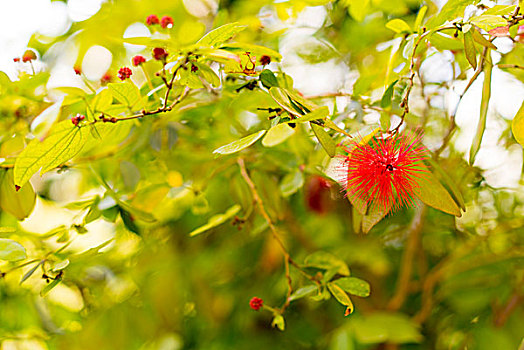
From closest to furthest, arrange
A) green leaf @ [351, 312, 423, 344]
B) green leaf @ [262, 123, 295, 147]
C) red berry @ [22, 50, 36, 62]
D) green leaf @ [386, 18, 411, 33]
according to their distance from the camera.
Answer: green leaf @ [262, 123, 295, 147], green leaf @ [386, 18, 411, 33], red berry @ [22, 50, 36, 62], green leaf @ [351, 312, 423, 344]

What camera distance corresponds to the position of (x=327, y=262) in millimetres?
511

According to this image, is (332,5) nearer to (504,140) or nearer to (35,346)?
(504,140)

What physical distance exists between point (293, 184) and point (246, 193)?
0.29ft

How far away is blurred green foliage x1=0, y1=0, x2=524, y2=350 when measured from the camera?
1.26ft

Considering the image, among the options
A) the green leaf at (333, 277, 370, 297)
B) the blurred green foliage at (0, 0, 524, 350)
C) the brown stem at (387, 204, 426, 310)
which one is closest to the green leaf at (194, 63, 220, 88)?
the blurred green foliage at (0, 0, 524, 350)

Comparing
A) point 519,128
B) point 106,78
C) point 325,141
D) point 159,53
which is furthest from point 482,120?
point 106,78

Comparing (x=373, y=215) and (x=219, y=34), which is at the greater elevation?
(x=219, y=34)

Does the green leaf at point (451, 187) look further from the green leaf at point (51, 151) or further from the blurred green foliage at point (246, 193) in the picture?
the green leaf at point (51, 151)

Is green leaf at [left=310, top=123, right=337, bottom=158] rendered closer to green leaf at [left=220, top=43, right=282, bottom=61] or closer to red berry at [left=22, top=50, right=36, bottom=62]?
green leaf at [left=220, top=43, right=282, bottom=61]

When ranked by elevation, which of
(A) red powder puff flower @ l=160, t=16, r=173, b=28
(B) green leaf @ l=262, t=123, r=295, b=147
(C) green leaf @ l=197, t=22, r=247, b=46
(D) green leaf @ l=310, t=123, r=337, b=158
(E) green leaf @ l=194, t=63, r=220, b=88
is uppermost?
(C) green leaf @ l=197, t=22, r=247, b=46

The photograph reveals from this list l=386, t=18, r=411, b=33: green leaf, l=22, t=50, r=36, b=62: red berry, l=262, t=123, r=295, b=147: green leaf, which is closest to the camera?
l=262, t=123, r=295, b=147: green leaf

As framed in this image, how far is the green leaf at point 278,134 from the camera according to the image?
0.31m

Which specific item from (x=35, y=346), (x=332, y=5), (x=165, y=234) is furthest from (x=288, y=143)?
(x=35, y=346)

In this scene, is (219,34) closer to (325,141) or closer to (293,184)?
(325,141)
